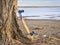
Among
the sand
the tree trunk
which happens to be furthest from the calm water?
the tree trunk

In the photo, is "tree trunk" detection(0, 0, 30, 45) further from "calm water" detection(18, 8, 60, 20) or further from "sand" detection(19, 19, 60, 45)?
"calm water" detection(18, 8, 60, 20)

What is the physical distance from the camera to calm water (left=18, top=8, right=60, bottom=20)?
21.4ft

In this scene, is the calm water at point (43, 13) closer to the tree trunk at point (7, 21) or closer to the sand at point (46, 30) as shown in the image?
the sand at point (46, 30)

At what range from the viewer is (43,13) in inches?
273

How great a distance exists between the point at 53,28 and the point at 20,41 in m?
1.42

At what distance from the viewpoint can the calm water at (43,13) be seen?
6.51 metres

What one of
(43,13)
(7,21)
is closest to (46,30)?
(7,21)

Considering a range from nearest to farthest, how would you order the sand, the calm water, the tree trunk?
the tree trunk < the sand < the calm water

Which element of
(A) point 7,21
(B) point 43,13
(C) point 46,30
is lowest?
(B) point 43,13

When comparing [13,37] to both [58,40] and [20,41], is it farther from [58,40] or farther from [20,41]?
[58,40]

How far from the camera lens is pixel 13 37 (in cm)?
413

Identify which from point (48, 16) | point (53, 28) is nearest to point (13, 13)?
point (53, 28)

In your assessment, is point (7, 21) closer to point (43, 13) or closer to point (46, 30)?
point (46, 30)

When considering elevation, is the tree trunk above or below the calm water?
above
